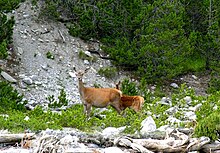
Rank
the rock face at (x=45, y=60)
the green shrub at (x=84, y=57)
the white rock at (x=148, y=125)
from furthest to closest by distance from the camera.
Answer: the green shrub at (x=84, y=57)
the rock face at (x=45, y=60)
the white rock at (x=148, y=125)

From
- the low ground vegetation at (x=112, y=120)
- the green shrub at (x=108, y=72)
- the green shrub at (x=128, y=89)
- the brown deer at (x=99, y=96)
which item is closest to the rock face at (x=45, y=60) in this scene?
the green shrub at (x=108, y=72)

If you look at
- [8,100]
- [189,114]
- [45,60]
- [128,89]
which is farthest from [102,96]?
[45,60]

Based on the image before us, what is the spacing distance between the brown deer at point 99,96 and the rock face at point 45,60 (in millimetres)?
5016

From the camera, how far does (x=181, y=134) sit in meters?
7.91

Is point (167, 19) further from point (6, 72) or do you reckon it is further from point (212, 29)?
point (6, 72)

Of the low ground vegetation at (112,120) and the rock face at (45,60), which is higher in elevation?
the rock face at (45,60)

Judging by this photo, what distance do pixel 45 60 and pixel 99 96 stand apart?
928 cm

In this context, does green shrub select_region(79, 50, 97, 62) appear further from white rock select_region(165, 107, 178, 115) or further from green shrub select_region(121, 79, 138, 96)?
white rock select_region(165, 107, 178, 115)

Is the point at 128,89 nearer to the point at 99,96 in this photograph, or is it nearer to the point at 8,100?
the point at 99,96

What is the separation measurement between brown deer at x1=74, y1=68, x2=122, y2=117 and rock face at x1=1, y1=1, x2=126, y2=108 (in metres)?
5.02

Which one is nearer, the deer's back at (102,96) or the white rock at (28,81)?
the deer's back at (102,96)

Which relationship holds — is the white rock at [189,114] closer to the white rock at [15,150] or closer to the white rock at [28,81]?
the white rock at [15,150]

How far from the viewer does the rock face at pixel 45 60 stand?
76.2 feet

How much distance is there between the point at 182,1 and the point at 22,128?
72.2 feet
